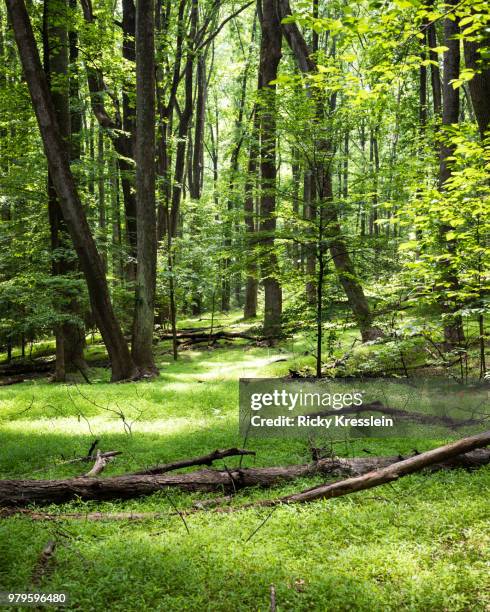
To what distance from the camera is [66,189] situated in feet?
31.8

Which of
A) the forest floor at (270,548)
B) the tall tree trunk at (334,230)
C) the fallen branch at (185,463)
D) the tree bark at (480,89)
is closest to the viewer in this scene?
the forest floor at (270,548)

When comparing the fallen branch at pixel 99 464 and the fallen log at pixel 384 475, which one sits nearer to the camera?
the fallen log at pixel 384 475

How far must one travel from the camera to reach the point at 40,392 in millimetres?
9477

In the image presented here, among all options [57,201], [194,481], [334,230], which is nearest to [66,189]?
[57,201]

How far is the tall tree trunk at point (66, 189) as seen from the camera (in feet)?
29.4

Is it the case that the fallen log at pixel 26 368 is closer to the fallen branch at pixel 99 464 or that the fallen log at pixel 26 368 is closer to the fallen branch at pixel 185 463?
the fallen branch at pixel 99 464

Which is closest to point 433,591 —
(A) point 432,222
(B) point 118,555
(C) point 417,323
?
(B) point 118,555

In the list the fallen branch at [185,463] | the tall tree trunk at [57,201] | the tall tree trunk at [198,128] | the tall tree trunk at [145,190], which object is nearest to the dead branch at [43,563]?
the fallen branch at [185,463]

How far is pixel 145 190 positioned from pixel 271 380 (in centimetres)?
516

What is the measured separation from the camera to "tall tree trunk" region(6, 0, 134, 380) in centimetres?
895

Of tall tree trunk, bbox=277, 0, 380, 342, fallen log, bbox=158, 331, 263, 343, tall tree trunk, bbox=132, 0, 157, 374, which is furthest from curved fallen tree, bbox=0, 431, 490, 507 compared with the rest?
fallen log, bbox=158, 331, 263, 343

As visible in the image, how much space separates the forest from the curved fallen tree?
0.8 inches

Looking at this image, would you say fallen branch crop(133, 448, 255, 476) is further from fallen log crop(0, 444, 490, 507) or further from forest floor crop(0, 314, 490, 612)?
forest floor crop(0, 314, 490, 612)

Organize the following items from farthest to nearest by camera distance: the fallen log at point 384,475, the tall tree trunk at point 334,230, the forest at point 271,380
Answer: the tall tree trunk at point 334,230 < the fallen log at point 384,475 < the forest at point 271,380
